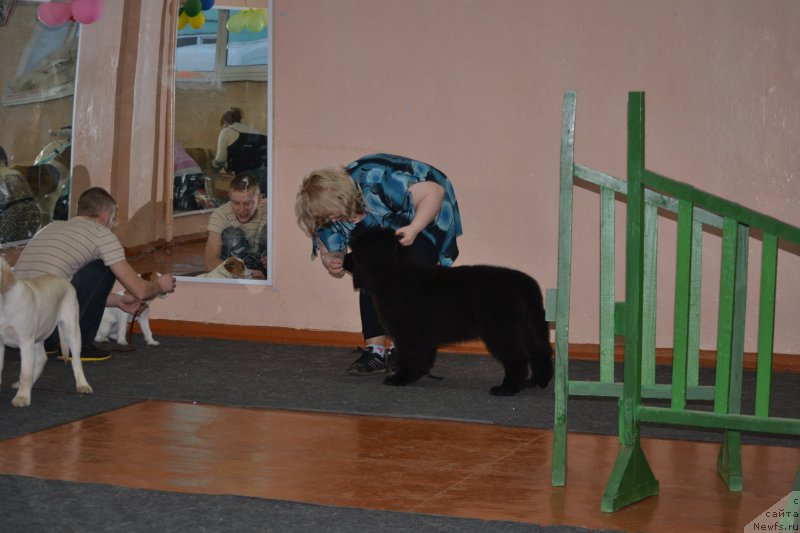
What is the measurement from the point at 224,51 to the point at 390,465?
3.70 m

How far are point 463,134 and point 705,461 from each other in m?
2.98

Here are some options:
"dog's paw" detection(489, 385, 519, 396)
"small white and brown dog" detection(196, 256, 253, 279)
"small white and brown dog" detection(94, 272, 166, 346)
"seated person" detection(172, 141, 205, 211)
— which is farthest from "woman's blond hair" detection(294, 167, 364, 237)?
"seated person" detection(172, 141, 205, 211)

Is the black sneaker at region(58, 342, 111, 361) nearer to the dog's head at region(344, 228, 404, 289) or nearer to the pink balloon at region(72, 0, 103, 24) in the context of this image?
the dog's head at region(344, 228, 404, 289)

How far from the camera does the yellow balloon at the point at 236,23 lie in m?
6.33

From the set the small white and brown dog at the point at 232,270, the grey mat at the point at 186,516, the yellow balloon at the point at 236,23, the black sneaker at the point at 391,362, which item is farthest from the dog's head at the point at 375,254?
the yellow balloon at the point at 236,23

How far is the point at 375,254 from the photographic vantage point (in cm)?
470

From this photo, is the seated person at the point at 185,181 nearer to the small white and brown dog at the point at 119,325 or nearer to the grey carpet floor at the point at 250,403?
the small white and brown dog at the point at 119,325

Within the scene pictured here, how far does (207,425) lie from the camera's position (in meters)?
4.12

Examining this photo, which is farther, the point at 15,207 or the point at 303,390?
the point at 15,207

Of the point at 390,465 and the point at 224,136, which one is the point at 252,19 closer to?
the point at 224,136

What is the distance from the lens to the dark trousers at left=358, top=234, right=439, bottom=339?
515 cm

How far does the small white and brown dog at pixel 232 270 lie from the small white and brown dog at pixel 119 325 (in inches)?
24.3

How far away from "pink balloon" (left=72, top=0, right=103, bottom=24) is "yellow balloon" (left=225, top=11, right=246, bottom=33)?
0.93 m

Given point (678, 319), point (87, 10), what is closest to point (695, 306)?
point (678, 319)
